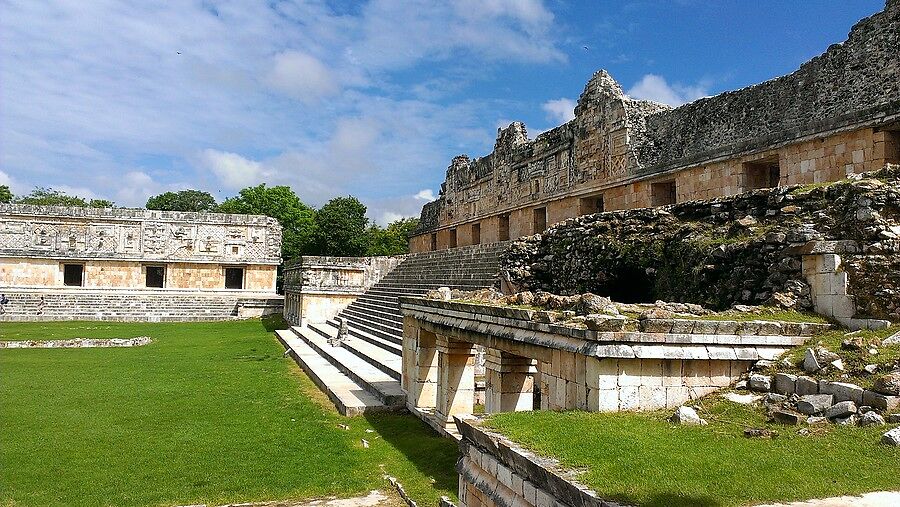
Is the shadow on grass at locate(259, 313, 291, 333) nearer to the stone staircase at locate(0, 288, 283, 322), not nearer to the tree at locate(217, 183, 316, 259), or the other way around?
the stone staircase at locate(0, 288, 283, 322)

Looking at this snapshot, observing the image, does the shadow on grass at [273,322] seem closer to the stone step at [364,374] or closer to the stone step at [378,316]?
the stone step at [378,316]

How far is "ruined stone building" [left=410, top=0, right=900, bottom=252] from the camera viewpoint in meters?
10.3

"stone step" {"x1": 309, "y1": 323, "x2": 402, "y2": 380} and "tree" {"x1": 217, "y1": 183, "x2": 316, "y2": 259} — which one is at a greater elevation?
"tree" {"x1": 217, "y1": 183, "x2": 316, "y2": 259}

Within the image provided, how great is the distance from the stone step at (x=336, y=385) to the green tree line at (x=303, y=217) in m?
22.7

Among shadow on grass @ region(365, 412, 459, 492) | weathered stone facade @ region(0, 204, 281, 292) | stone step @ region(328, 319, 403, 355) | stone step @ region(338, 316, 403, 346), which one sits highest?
weathered stone facade @ region(0, 204, 281, 292)

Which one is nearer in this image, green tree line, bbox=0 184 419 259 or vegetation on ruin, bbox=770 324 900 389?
vegetation on ruin, bbox=770 324 900 389

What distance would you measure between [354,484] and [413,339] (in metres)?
3.16

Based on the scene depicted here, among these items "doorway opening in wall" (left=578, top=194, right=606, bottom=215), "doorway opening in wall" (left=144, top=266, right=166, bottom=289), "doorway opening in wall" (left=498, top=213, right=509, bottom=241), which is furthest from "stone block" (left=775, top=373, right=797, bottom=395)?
"doorway opening in wall" (left=144, top=266, right=166, bottom=289)

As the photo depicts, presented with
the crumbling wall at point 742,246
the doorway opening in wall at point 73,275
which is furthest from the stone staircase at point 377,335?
the doorway opening in wall at point 73,275

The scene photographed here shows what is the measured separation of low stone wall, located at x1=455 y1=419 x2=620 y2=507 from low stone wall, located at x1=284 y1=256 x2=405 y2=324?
1989cm

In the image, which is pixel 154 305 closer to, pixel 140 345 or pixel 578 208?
pixel 140 345

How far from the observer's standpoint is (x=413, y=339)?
9.58 meters

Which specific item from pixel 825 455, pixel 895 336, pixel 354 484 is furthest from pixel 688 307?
pixel 354 484

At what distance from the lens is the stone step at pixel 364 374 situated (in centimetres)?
990
